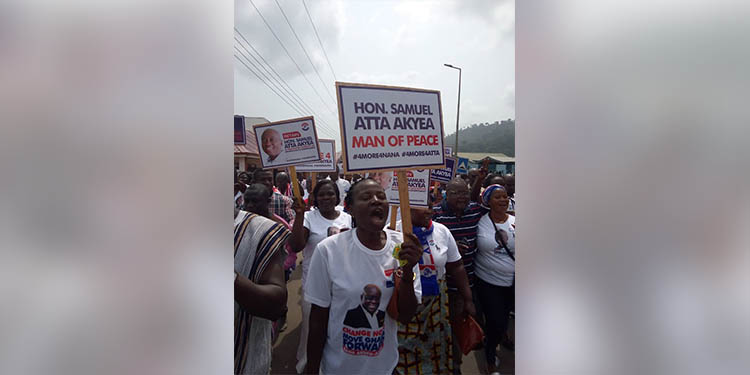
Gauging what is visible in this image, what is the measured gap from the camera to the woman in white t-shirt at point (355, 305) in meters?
1.96

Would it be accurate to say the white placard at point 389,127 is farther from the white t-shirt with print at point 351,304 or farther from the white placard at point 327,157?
the white placard at point 327,157

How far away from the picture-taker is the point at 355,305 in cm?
195

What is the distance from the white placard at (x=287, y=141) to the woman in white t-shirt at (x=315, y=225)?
846mm

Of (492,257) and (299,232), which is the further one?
(299,232)

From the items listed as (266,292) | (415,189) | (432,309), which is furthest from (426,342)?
(415,189)

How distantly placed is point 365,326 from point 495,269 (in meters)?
1.81

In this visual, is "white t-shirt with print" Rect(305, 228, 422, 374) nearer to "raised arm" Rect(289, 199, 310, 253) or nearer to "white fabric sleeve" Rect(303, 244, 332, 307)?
"white fabric sleeve" Rect(303, 244, 332, 307)

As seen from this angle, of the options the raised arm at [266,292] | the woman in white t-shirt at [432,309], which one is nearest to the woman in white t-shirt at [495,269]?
the woman in white t-shirt at [432,309]

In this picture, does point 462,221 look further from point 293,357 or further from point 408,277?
point 293,357
